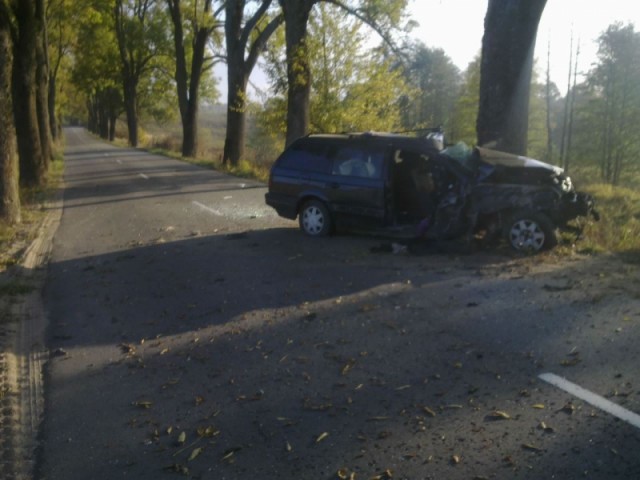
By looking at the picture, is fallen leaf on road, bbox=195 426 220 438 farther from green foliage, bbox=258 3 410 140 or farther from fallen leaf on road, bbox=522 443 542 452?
green foliage, bbox=258 3 410 140

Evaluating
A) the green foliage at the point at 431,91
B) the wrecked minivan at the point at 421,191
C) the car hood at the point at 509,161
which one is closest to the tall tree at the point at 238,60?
the green foliage at the point at 431,91

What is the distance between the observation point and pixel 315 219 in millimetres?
12508

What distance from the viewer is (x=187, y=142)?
134ft

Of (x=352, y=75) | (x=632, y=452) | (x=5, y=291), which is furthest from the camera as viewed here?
(x=352, y=75)

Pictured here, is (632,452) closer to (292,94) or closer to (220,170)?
(292,94)

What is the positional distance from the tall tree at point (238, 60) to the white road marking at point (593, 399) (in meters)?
23.0

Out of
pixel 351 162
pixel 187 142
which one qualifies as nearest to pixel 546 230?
pixel 351 162

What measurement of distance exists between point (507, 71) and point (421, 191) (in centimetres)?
344

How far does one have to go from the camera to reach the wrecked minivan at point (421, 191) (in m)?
10.2

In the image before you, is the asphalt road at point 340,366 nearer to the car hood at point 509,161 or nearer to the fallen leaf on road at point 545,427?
the fallen leaf on road at point 545,427

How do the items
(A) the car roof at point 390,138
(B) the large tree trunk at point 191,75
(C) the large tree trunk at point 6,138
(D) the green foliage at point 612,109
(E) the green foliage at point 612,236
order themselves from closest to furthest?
1. (E) the green foliage at point 612,236
2. (A) the car roof at point 390,138
3. (C) the large tree trunk at point 6,138
4. (B) the large tree trunk at point 191,75
5. (D) the green foliage at point 612,109

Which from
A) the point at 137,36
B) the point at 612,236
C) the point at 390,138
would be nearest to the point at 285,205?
the point at 390,138

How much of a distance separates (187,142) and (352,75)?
14888 mm

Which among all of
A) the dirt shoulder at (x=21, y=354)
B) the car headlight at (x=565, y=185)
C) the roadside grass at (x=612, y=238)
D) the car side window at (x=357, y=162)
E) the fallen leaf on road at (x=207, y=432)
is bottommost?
the dirt shoulder at (x=21, y=354)
